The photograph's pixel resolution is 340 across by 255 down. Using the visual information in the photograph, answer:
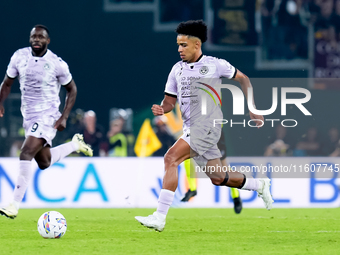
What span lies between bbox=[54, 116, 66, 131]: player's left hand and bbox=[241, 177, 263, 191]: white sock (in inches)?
90.5

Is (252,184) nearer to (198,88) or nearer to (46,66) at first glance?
(198,88)

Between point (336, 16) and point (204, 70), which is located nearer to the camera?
point (204, 70)

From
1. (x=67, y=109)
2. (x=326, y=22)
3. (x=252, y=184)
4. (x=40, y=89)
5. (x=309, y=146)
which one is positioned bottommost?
(x=309, y=146)

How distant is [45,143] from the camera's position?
8.63m

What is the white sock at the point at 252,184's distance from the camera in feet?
24.8

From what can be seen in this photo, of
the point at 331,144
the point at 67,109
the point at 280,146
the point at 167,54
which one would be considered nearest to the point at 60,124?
the point at 67,109

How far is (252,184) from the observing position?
763 cm

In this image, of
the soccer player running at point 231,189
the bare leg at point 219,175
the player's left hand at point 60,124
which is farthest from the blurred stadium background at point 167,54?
the bare leg at point 219,175

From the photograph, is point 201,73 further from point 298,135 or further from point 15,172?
point 298,135

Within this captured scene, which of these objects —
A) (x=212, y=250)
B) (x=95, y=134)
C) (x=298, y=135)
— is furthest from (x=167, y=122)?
(x=212, y=250)

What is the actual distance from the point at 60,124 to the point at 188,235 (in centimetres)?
224

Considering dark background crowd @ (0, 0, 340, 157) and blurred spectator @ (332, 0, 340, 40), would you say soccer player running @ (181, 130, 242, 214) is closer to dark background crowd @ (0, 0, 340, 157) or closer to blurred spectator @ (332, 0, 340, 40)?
dark background crowd @ (0, 0, 340, 157)

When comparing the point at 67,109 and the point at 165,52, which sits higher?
the point at 67,109

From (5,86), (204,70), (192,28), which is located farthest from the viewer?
(5,86)
